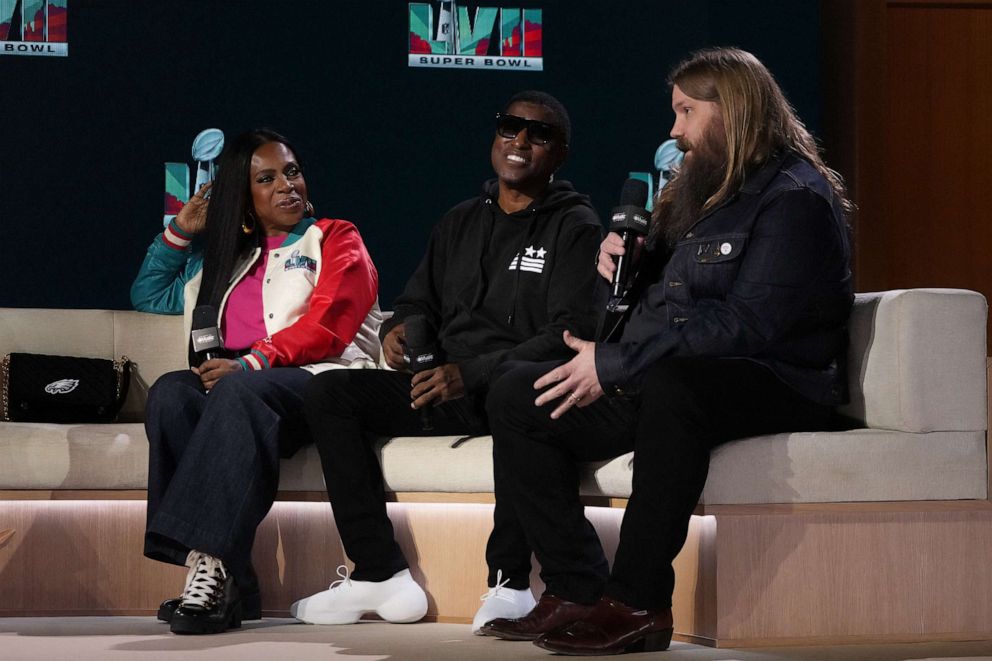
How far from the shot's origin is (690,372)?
8.38ft

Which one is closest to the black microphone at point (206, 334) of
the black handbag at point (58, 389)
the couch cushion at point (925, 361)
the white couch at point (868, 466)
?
the black handbag at point (58, 389)

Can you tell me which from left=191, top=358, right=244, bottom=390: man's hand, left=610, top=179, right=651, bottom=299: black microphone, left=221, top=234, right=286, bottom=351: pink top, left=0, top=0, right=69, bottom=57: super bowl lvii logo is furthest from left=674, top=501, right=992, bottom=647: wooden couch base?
left=0, top=0, right=69, bottom=57: super bowl lvii logo

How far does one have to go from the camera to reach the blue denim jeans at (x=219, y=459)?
2.98 meters

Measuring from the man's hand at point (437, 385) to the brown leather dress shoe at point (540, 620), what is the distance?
597 mm

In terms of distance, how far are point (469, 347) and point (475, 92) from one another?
2.03m

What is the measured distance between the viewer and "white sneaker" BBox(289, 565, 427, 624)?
10.2 feet

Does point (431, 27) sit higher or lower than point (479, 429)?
higher

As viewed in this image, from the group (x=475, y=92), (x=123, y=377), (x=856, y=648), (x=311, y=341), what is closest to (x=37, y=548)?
(x=123, y=377)

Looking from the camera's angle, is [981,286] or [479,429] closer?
[479,429]

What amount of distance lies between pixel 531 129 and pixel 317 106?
187 cm

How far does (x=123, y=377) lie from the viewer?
3873 mm

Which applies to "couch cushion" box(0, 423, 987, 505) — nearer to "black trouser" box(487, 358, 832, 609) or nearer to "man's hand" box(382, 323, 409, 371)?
"black trouser" box(487, 358, 832, 609)

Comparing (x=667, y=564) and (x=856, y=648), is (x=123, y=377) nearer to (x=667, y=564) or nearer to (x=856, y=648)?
(x=667, y=564)

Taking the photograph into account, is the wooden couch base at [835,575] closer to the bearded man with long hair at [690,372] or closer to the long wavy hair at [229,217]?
the bearded man with long hair at [690,372]
